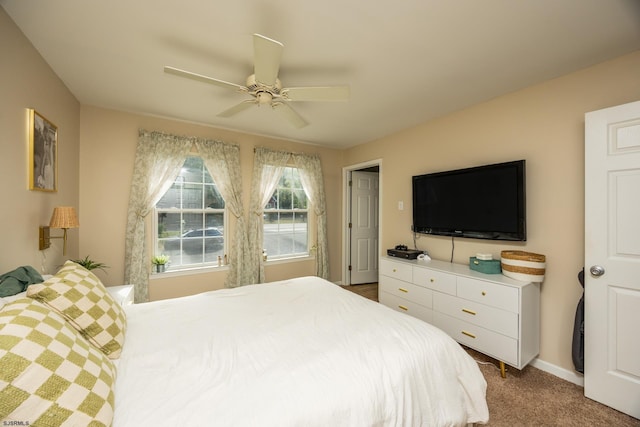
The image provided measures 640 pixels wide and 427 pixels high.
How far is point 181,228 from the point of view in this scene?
3381 millimetres

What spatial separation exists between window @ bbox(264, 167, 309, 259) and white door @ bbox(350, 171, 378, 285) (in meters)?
0.92

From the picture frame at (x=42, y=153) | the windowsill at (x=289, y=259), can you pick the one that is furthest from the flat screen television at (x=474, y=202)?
the picture frame at (x=42, y=153)

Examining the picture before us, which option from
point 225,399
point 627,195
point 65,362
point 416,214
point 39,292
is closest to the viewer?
point 65,362

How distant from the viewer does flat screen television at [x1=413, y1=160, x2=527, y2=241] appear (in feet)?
7.64

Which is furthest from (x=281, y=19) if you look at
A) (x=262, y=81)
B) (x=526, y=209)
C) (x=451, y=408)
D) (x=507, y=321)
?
(x=507, y=321)

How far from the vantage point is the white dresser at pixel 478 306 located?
2043 millimetres

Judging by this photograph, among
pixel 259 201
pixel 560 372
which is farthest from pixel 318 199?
pixel 560 372

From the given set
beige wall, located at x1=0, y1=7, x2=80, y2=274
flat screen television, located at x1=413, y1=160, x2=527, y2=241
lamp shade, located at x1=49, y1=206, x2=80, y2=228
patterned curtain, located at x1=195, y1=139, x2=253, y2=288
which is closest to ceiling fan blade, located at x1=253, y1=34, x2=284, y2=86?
beige wall, located at x1=0, y1=7, x2=80, y2=274

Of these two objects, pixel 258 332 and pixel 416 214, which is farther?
pixel 416 214

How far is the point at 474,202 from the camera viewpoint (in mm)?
2641

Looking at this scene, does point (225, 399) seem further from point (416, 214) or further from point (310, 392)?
point (416, 214)

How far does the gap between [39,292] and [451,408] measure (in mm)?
2015

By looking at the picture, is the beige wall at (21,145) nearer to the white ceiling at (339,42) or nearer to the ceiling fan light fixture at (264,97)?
the white ceiling at (339,42)

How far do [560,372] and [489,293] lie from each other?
84 centimetres
